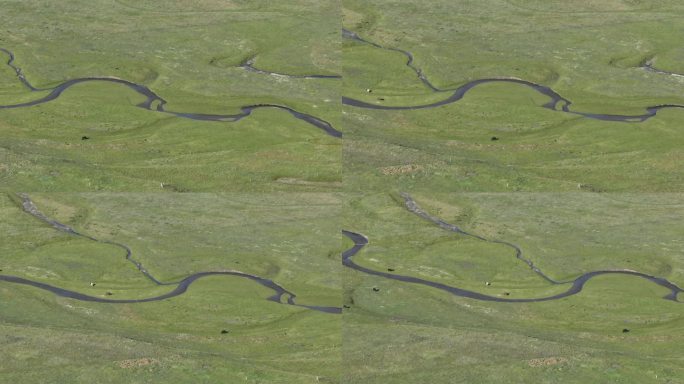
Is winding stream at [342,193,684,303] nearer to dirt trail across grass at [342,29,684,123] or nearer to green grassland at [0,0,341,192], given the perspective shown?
green grassland at [0,0,341,192]

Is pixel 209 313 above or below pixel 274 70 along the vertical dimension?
below

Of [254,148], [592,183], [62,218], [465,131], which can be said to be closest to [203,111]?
[254,148]

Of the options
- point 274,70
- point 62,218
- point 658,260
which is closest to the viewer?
point 658,260

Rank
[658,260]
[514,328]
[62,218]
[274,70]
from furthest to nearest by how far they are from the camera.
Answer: [274,70] → [62,218] → [658,260] → [514,328]

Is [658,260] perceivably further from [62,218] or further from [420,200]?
[62,218]

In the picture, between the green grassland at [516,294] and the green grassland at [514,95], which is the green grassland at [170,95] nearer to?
the green grassland at [514,95]
